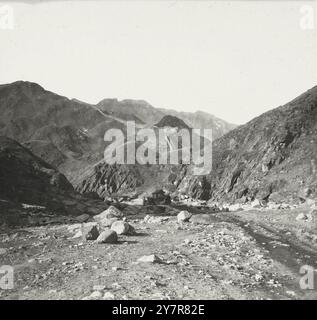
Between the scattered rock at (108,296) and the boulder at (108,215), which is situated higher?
the scattered rock at (108,296)

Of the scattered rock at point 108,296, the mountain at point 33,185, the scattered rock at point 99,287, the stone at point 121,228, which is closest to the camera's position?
the scattered rock at point 108,296

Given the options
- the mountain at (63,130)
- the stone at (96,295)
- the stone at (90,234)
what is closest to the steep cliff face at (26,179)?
the stone at (90,234)

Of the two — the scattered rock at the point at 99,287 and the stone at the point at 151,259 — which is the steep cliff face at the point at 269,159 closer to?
the stone at the point at 151,259

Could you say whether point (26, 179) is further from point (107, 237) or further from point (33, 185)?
point (107, 237)

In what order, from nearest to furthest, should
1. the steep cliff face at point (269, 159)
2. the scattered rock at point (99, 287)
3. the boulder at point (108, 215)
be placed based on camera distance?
1. the scattered rock at point (99, 287)
2. the boulder at point (108, 215)
3. the steep cliff face at point (269, 159)

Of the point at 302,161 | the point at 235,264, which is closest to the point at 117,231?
the point at 235,264

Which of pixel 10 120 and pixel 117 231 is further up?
pixel 10 120

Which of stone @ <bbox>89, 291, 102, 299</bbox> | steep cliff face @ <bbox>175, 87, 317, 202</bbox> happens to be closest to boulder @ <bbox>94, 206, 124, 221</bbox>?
stone @ <bbox>89, 291, 102, 299</bbox>
